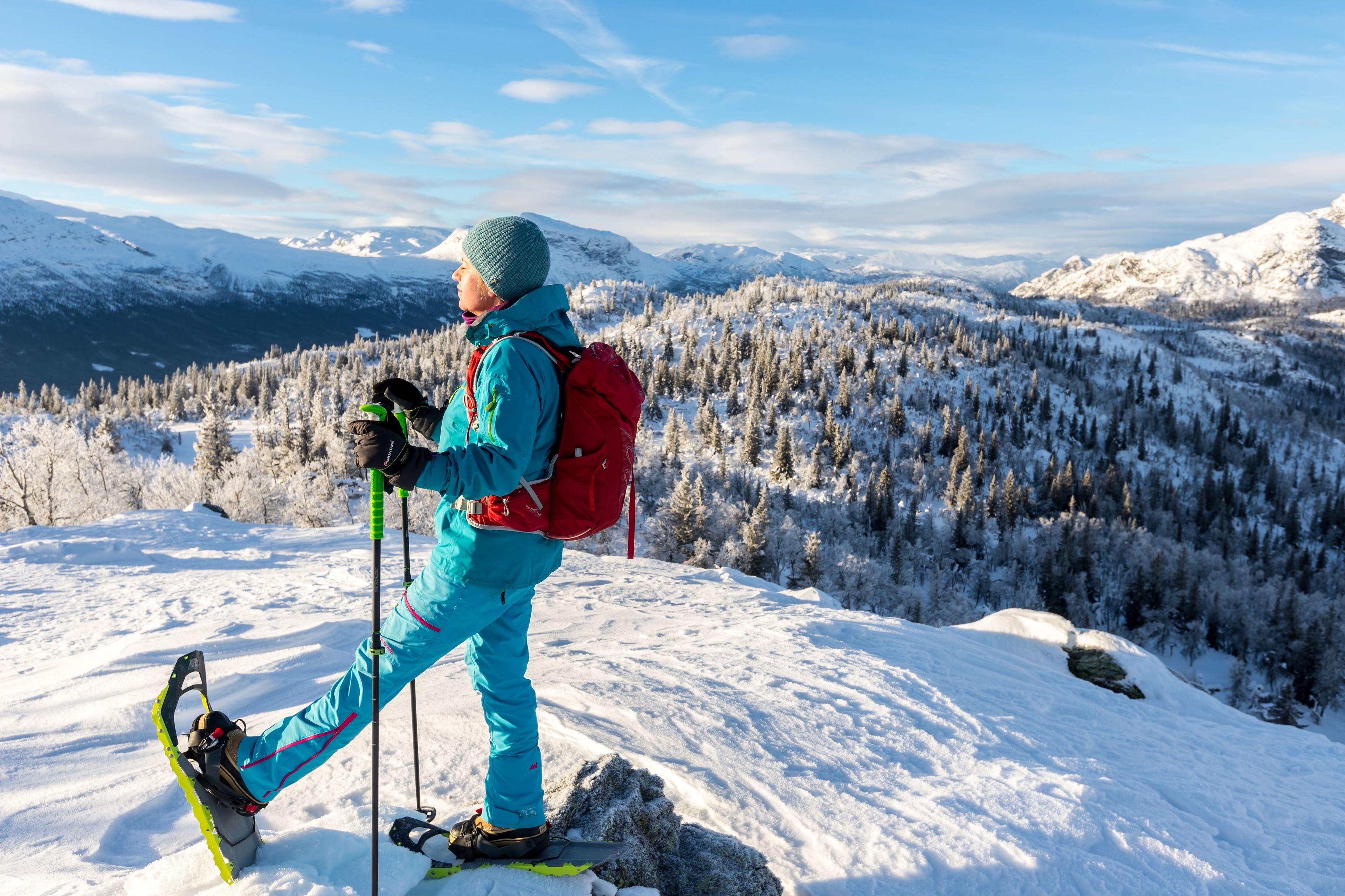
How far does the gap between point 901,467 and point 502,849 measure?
12596 centimetres

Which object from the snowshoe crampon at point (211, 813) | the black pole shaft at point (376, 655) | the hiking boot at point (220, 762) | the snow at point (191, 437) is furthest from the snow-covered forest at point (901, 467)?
the black pole shaft at point (376, 655)

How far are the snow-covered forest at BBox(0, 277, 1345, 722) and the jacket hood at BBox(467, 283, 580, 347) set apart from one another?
39.8 metres

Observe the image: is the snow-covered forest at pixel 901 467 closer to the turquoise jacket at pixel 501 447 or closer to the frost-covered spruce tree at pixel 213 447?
the frost-covered spruce tree at pixel 213 447

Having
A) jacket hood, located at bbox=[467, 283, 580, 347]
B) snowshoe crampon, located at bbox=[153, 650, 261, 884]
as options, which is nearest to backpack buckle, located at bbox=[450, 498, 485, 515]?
jacket hood, located at bbox=[467, 283, 580, 347]

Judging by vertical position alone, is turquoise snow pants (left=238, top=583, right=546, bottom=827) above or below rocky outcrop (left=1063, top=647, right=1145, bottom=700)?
above

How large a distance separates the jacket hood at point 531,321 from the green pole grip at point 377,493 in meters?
0.58

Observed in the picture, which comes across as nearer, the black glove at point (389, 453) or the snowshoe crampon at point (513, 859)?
the black glove at point (389, 453)

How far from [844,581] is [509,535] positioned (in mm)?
74181

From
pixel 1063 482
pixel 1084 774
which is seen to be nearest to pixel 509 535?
pixel 1084 774

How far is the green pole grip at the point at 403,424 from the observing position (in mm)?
3082

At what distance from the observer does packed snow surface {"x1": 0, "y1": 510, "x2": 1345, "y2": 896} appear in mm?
4059

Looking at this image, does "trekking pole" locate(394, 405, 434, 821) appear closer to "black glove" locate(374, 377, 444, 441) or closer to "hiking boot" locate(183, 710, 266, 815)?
"black glove" locate(374, 377, 444, 441)

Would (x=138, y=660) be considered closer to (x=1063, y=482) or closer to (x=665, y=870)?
(x=665, y=870)

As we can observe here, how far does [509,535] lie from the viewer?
11.0 ft
